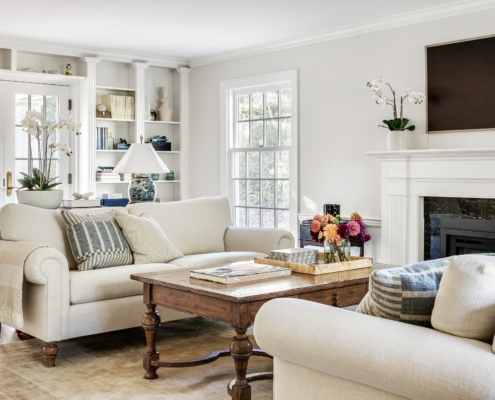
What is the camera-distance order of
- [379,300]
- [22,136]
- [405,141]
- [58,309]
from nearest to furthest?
1. [379,300]
2. [58,309]
3. [405,141]
4. [22,136]

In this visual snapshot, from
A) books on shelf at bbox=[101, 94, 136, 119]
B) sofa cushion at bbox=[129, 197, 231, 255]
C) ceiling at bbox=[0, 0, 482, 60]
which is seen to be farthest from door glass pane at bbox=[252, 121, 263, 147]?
sofa cushion at bbox=[129, 197, 231, 255]

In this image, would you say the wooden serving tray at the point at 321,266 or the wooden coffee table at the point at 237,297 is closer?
the wooden coffee table at the point at 237,297

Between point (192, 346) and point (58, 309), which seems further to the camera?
point (192, 346)

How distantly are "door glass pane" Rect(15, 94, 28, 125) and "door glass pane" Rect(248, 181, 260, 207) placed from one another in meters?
2.67

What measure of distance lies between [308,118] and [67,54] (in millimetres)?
2825

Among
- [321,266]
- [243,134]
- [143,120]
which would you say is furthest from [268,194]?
[321,266]

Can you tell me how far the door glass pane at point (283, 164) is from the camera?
645cm

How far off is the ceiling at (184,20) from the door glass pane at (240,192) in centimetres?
156

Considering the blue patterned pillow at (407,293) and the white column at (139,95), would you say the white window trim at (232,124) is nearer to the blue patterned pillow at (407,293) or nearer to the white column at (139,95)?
the white column at (139,95)

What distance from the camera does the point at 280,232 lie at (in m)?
4.48

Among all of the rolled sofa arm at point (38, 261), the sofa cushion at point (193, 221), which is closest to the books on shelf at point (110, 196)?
the sofa cushion at point (193, 221)

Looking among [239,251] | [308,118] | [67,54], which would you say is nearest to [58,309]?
[239,251]

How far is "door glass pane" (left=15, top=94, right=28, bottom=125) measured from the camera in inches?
254

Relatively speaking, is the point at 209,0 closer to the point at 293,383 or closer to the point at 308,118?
the point at 308,118
